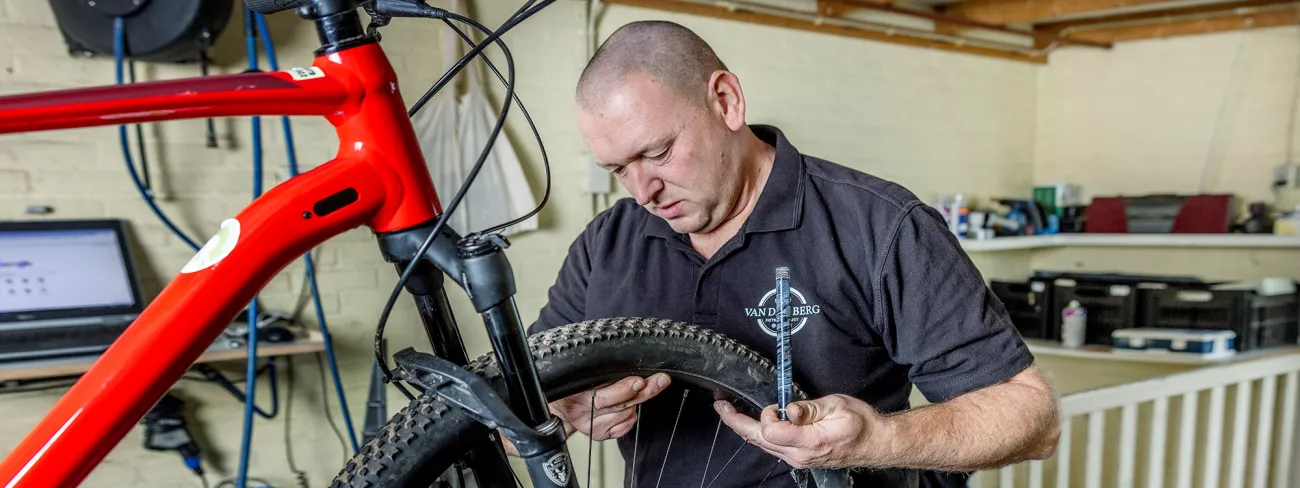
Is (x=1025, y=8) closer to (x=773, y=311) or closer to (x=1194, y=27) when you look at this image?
(x=1194, y=27)

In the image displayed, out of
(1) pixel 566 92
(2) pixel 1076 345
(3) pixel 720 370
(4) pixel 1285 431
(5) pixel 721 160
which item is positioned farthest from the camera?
(2) pixel 1076 345

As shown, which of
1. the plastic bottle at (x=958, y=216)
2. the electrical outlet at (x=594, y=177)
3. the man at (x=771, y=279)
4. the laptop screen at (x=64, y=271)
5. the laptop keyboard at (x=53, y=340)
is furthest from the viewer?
the plastic bottle at (x=958, y=216)

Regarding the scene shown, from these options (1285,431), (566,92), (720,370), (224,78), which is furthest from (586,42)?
(1285,431)

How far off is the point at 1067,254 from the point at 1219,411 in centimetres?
204

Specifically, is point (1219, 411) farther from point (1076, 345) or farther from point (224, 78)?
point (224, 78)

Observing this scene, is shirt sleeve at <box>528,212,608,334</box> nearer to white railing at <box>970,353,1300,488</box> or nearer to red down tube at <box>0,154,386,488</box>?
red down tube at <box>0,154,386,488</box>

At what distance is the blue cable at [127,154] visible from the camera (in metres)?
2.09

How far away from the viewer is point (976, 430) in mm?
1017

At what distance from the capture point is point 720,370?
967mm

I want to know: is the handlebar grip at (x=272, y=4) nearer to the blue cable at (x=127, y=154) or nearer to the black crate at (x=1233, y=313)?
the blue cable at (x=127, y=154)

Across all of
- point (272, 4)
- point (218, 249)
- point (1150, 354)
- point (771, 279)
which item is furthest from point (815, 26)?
point (218, 249)

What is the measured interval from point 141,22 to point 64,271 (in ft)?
2.17

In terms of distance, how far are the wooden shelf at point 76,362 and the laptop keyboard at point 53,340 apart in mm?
32

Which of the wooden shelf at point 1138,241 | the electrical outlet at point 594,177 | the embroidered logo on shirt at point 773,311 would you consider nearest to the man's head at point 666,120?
the embroidered logo on shirt at point 773,311
